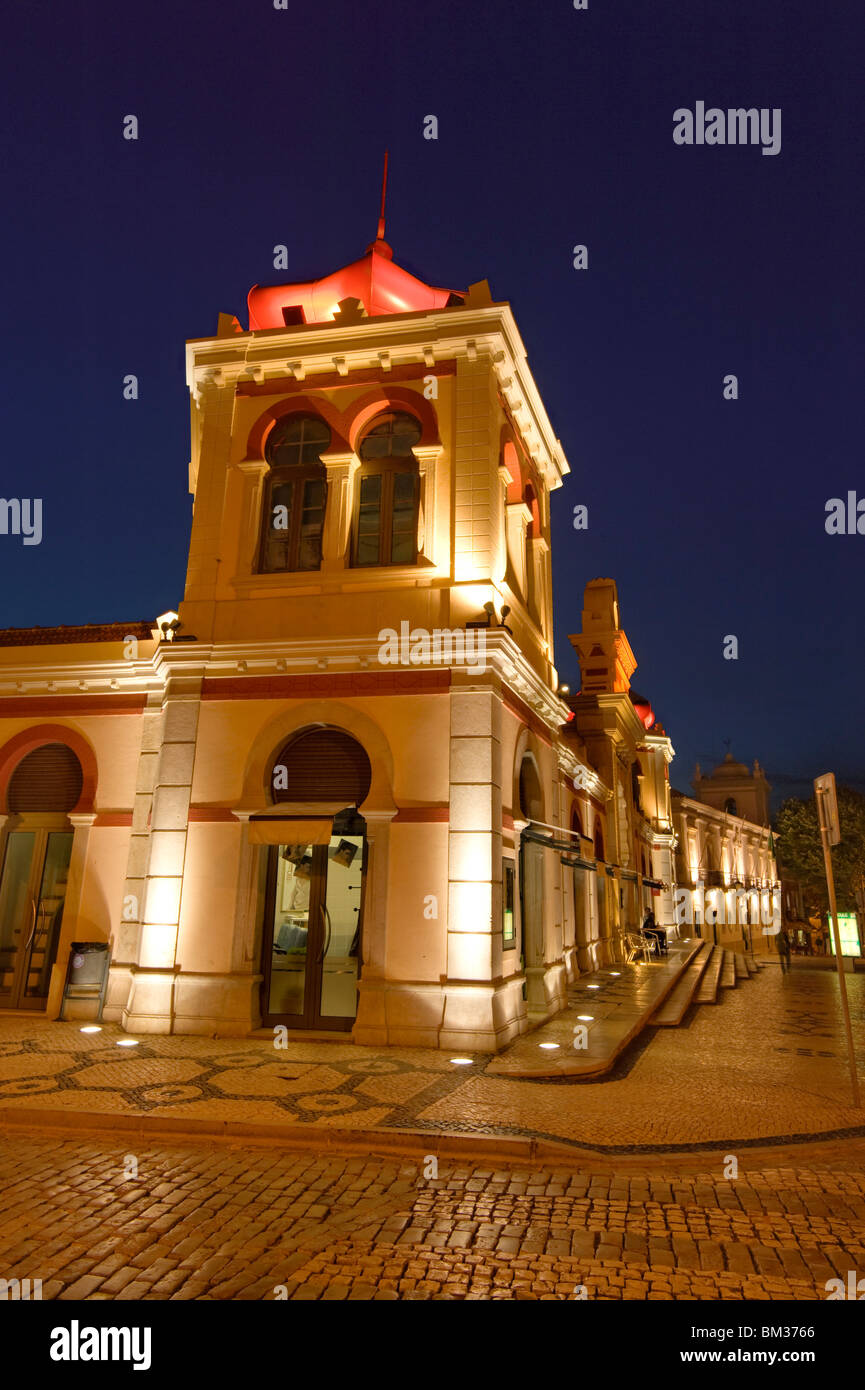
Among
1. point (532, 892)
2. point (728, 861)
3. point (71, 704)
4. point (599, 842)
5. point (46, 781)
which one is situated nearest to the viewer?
point (46, 781)

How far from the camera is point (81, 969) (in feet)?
38.0

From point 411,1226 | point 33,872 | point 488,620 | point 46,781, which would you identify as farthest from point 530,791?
point 411,1226

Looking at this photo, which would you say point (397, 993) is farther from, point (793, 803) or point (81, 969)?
point (793, 803)

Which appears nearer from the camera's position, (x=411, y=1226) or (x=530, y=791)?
(x=411, y=1226)

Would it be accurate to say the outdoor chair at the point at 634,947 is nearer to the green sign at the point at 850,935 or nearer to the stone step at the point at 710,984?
the stone step at the point at 710,984

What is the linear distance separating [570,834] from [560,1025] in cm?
477

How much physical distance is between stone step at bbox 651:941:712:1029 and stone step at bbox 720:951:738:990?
1.86ft

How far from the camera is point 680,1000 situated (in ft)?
51.4

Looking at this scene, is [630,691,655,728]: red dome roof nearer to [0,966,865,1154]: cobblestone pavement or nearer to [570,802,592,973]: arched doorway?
[570,802,592,973]: arched doorway

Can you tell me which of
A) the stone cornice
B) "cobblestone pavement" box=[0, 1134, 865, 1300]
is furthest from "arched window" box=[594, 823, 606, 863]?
"cobblestone pavement" box=[0, 1134, 865, 1300]

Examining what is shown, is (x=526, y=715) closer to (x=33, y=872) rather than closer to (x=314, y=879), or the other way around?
(x=314, y=879)

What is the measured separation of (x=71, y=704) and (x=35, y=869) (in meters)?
2.80

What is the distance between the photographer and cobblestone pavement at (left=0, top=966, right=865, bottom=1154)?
21.9 feet
